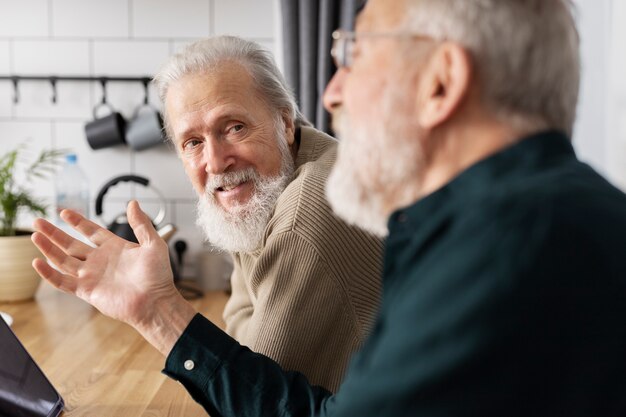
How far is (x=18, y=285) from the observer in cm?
180

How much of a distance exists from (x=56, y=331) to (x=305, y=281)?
78cm

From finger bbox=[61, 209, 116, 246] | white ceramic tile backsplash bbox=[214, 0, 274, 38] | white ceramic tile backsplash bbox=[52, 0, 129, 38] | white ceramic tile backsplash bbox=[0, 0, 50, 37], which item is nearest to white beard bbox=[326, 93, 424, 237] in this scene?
finger bbox=[61, 209, 116, 246]

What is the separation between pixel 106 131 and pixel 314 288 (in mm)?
1268

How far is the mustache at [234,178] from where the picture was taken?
4.06ft

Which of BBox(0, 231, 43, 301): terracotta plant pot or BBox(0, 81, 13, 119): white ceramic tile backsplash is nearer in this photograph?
BBox(0, 231, 43, 301): terracotta plant pot

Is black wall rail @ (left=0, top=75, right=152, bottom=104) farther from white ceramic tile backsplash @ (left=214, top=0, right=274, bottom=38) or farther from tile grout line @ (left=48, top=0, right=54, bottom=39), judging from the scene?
white ceramic tile backsplash @ (left=214, top=0, right=274, bottom=38)

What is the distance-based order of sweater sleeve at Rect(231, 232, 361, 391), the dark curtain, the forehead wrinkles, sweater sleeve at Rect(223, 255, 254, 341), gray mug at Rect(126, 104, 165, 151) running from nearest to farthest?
the forehead wrinkles → sweater sleeve at Rect(231, 232, 361, 391) → sweater sleeve at Rect(223, 255, 254, 341) → the dark curtain → gray mug at Rect(126, 104, 165, 151)

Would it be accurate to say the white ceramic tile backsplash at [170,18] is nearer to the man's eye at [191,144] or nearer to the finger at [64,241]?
the man's eye at [191,144]

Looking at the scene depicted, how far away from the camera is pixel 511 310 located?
53cm

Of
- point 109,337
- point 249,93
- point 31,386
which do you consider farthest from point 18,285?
point 249,93

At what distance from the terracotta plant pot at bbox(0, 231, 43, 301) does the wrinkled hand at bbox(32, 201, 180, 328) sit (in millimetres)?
803

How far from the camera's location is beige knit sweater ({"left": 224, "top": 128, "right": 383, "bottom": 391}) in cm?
103

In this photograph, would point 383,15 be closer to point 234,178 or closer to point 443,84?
point 443,84

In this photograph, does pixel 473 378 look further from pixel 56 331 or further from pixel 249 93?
pixel 56 331
